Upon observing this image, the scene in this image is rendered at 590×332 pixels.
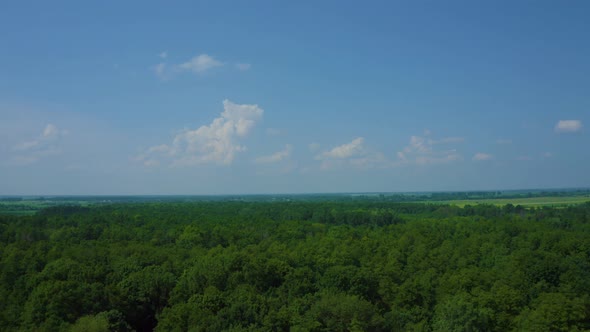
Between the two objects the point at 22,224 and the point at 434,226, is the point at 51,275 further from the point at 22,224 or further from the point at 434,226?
the point at 434,226

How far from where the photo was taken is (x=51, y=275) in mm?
36469

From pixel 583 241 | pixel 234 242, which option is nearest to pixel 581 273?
pixel 583 241

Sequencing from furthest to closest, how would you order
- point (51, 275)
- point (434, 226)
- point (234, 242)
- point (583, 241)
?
point (434, 226), point (234, 242), point (583, 241), point (51, 275)

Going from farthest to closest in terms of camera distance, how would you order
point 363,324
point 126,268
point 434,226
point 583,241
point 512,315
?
point 434,226, point 583,241, point 126,268, point 512,315, point 363,324

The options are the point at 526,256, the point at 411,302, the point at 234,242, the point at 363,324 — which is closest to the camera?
the point at 363,324

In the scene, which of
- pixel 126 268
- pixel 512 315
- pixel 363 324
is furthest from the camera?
pixel 126 268

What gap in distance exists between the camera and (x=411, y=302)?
34.0 m

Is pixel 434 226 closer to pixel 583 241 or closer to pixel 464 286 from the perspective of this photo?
pixel 583 241

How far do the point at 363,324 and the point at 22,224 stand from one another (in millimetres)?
78673

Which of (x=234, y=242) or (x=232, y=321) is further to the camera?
(x=234, y=242)

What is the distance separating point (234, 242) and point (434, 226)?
3765cm

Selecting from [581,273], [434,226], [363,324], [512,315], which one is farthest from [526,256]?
[434,226]

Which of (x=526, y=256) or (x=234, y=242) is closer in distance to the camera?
(x=526, y=256)

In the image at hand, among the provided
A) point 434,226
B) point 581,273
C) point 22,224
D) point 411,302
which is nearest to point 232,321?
point 411,302
